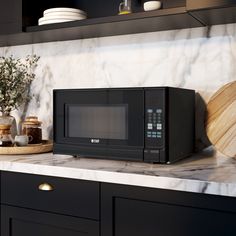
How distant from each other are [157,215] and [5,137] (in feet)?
2.87

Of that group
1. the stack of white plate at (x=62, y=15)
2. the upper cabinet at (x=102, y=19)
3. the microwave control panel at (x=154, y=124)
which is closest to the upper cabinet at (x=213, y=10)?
the upper cabinet at (x=102, y=19)

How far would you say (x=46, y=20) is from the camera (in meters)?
1.58

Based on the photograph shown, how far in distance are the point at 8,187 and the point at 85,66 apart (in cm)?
75

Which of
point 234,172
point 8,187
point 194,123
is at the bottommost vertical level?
point 8,187

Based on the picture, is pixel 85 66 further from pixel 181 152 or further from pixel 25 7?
pixel 181 152

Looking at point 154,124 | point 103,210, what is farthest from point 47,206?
point 154,124

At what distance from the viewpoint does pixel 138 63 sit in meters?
1.67

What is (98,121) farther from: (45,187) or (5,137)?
(5,137)

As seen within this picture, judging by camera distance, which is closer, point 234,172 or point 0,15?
point 234,172

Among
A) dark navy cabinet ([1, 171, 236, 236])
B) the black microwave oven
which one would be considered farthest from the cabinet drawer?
the black microwave oven

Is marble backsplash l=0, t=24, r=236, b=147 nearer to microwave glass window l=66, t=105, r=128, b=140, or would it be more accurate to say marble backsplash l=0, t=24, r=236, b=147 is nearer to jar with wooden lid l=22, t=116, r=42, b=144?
jar with wooden lid l=22, t=116, r=42, b=144

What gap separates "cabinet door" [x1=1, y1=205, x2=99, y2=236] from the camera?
119cm

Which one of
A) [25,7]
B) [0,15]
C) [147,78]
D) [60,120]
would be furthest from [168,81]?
[0,15]

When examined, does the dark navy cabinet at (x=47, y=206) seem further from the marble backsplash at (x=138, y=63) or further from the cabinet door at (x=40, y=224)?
the marble backsplash at (x=138, y=63)
